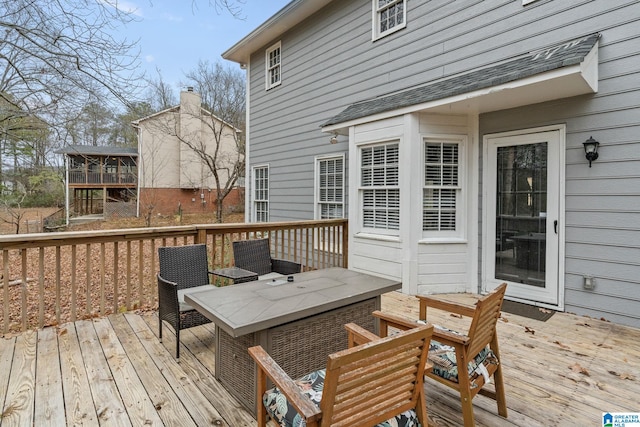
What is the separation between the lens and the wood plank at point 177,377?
2.12 metres

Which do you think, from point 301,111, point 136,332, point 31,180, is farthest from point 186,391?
point 31,180

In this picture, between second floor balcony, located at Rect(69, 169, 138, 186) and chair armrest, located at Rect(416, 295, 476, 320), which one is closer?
chair armrest, located at Rect(416, 295, 476, 320)

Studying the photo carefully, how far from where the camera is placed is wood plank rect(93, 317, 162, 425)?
2.09 meters

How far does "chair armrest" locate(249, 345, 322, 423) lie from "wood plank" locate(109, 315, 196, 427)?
80cm

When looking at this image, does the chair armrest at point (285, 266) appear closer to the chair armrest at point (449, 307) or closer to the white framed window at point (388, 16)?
the chair armrest at point (449, 307)

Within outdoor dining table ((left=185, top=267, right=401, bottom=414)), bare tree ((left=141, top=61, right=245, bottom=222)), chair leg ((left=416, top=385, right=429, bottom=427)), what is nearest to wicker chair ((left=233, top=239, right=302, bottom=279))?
outdoor dining table ((left=185, top=267, right=401, bottom=414))

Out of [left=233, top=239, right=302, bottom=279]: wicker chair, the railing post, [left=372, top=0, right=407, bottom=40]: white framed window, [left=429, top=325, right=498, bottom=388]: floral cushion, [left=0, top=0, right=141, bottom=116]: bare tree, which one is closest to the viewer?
[left=429, top=325, right=498, bottom=388]: floral cushion

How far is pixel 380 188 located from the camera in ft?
17.0

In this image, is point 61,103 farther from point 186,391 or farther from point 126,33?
point 186,391

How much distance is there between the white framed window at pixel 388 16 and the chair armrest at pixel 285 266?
4.41 m

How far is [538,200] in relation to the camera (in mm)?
4199

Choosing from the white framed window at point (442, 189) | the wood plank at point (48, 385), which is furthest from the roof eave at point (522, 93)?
the wood plank at point (48, 385)

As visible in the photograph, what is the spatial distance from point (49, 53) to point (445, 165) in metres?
5.21

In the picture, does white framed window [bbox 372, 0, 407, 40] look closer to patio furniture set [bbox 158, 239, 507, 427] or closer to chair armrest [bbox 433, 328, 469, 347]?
patio furniture set [bbox 158, 239, 507, 427]
